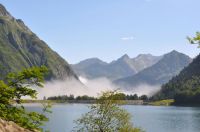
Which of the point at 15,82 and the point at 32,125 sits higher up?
the point at 15,82

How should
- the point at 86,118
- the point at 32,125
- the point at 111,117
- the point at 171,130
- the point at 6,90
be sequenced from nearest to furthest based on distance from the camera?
the point at 6,90 < the point at 32,125 < the point at 111,117 < the point at 86,118 < the point at 171,130

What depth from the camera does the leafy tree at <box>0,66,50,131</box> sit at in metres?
17.5

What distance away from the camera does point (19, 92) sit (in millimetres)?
18125

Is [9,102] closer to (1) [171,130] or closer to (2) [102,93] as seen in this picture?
(2) [102,93]

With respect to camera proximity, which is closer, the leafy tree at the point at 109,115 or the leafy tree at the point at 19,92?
the leafy tree at the point at 19,92

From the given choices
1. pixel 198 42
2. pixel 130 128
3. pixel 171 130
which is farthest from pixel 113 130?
pixel 171 130

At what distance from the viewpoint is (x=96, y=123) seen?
60.5 m

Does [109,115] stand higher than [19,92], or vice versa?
[109,115]

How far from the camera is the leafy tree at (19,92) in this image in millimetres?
17469

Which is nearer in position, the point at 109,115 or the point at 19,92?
the point at 19,92

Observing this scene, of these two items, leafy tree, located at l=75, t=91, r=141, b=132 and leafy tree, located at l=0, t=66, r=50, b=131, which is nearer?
leafy tree, located at l=0, t=66, r=50, b=131

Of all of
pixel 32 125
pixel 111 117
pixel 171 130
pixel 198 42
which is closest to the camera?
pixel 32 125

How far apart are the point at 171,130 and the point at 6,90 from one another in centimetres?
15696

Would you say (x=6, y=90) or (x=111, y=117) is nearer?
(x=6, y=90)
